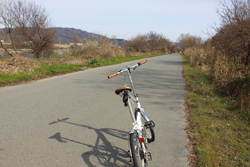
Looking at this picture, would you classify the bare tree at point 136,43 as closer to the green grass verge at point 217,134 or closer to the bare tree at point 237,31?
the bare tree at point 237,31

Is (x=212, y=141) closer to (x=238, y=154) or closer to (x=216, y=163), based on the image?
(x=238, y=154)

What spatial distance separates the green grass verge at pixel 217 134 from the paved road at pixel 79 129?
0.82 ft

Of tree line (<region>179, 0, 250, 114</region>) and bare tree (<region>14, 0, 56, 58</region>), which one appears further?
bare tree (<region>14, 0, 56, 58</region>)

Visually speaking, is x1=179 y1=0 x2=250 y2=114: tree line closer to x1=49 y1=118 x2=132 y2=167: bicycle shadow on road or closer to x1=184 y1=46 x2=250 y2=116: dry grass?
x1=184 y1=46 x2=250 y2=116: dry grass

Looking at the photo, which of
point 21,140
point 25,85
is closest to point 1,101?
point 25,85

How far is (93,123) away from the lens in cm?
443

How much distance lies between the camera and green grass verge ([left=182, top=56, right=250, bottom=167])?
2975 mm

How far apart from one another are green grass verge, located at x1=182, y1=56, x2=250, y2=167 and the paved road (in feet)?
0.82

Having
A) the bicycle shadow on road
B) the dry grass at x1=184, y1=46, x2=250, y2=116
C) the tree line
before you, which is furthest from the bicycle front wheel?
the tree line

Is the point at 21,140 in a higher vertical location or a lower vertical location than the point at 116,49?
lower

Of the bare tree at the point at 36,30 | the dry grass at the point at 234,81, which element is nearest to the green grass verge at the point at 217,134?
the dry grass at the point at 234,81

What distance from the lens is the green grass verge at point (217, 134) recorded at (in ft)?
9.76

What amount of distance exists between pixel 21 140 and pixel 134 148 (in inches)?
90.0

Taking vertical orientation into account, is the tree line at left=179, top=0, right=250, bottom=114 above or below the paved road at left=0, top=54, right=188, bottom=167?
above
